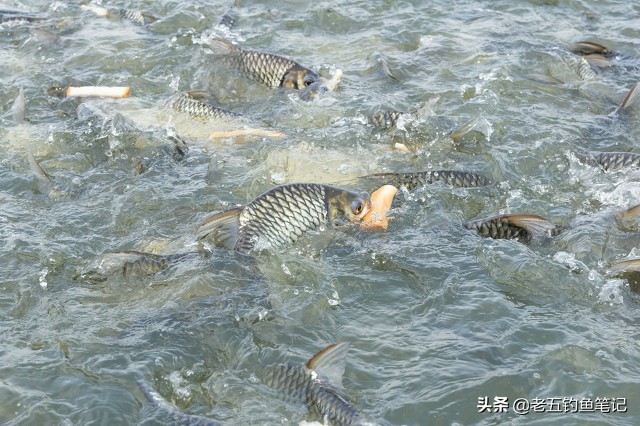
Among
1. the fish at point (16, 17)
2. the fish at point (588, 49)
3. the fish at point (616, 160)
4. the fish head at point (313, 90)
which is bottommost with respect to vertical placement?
the fish at point (16, 17)

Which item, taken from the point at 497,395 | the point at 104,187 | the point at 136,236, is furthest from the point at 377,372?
the point at 104,187

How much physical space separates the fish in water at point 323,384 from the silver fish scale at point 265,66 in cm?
402

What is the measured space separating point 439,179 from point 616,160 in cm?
138

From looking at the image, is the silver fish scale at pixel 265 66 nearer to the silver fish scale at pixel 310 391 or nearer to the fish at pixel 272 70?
the fish at pixel 272 70

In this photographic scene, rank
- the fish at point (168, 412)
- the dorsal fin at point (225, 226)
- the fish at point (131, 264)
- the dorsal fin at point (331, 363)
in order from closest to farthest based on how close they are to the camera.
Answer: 1. the fish at point (168, 412)
2. the dorsal fin at point (331, 363)
3. the fish at point (131, 264)
4. the dorsal fin at point (225, 226)

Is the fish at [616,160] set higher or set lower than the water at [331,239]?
higher

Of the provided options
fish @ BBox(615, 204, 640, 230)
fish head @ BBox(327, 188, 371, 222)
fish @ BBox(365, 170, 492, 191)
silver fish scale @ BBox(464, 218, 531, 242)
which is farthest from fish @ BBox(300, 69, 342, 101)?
fish @ BBox(615, 204, 640, 230)

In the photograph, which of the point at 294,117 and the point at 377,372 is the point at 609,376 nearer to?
the point at 377,372

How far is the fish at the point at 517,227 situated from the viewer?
5.07 m

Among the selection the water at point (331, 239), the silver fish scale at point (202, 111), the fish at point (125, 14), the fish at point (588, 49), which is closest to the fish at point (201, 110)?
the silver fish scale at point (202, 111)

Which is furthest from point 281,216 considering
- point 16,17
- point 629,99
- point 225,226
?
point 16,17

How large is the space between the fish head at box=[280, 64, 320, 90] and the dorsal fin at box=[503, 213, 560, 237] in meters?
2.87

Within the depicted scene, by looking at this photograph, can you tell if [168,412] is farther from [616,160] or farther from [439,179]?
[616,160]

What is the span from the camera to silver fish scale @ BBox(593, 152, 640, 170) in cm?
593
